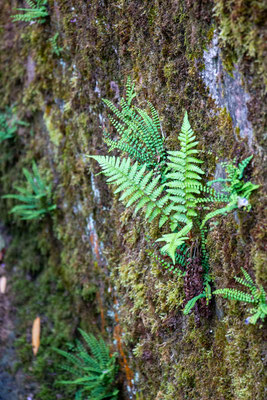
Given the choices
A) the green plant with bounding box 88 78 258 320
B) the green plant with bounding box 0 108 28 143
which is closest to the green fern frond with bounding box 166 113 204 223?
the green plant with bounding box 88 78 258 320

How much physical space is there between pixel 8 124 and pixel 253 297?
4.17 meters

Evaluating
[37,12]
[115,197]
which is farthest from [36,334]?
[37,12]

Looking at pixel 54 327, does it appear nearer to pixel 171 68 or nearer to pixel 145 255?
pixel 145 255

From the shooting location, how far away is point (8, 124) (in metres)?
5.07

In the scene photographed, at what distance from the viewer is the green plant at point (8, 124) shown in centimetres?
495

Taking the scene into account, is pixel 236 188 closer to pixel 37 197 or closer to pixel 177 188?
pixel 177 188

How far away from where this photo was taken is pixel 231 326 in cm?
223

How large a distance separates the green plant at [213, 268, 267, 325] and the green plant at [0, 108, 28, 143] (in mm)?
A: 3769

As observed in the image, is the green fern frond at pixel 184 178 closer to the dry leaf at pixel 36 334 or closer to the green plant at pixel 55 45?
the green plant at pixel 55 45

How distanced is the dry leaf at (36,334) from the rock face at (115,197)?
8 cm

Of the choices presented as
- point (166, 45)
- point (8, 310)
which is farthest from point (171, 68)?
point (8, 310)

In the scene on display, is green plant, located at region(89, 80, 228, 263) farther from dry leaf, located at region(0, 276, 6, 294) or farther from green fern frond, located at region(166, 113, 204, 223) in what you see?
dry leaf, located at region(0, 276, 6, 294)

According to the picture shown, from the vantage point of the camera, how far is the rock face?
2.11m

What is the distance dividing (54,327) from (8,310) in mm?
717
